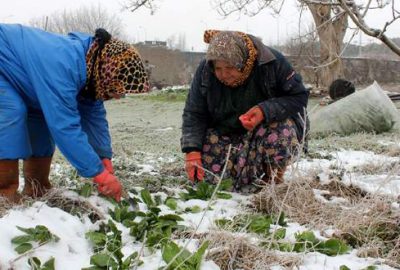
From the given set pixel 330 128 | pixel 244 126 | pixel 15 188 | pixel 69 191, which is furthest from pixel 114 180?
pixel 330 128

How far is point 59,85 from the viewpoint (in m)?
2.44

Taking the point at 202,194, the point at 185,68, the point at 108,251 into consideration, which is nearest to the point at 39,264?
the point at 108,251

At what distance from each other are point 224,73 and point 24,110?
1.14m

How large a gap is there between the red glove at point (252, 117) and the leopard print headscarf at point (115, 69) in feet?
2.27

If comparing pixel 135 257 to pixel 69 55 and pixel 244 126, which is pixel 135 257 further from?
pixel 244 126

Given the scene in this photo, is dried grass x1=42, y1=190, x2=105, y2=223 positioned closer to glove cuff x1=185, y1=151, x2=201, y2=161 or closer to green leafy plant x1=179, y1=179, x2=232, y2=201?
green leafy plant x1=179, y1=179, x2=232, y2=201

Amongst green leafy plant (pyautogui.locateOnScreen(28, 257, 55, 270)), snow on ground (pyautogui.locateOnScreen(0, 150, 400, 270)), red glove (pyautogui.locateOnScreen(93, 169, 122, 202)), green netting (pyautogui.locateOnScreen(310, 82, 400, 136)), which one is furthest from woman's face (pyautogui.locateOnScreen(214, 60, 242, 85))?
green netting (pyautogui.locateOnScreen(310, 82, 400, 136))

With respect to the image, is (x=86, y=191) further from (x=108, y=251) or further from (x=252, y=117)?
(x=252, y=117)

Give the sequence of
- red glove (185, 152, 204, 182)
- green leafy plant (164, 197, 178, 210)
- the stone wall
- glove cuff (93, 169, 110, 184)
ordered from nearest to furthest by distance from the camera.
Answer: glove cuff (93, 169, 110, 184)
green leafy plant (164, 197, 178, 210)
red glove (185, 152, 204, 182)
the stone wall

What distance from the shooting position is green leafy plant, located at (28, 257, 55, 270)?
187cm

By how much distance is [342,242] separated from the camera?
2.21 metres

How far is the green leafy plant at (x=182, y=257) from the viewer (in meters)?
1.93

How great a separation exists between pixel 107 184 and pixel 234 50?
1031 mm

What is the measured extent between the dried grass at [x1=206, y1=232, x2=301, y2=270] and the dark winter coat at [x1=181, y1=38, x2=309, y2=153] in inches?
47.0
